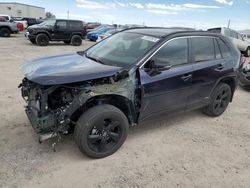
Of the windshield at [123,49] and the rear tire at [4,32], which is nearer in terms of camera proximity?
the windshield at [123,49]

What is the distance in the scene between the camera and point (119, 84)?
132 inches

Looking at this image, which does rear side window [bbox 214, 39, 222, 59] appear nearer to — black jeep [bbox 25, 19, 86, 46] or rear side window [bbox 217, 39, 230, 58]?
rear side window [bbox 217, 39, 230, 58]

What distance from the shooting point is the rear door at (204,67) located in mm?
4188

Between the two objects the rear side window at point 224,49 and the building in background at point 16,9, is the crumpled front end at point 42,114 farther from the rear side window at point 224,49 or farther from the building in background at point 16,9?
the building in background at point 16,9

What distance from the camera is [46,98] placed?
122 inches

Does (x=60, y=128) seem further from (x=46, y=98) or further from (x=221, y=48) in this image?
(x=221, y=48)

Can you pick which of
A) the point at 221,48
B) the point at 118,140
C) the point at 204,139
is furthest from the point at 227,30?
the point at 118,140

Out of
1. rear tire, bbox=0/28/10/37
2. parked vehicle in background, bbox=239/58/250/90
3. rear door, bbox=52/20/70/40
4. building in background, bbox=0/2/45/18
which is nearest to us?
parked vehicle in background, bbox=239/58/250/90

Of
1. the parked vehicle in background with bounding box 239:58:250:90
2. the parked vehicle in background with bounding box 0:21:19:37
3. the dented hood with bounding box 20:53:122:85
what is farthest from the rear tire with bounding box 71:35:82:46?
the dented hood with bounding box 20:53:122:85

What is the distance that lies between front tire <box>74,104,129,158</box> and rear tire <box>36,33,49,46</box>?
1392cm

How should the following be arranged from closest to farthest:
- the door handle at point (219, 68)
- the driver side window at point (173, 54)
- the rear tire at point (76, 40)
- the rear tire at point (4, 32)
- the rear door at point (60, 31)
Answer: the driver side window at point (173, 54)
the door handle at point (219, 68)
the rear door at point (60, 31)
the rear tire at point (76, 40)
the rear tire at point (4, 32)

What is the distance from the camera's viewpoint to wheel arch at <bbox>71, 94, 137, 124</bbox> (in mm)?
3312

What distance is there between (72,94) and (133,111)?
3.11 feet

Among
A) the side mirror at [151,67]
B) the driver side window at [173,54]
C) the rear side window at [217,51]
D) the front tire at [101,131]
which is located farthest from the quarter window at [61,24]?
the front tire at [101,131]
